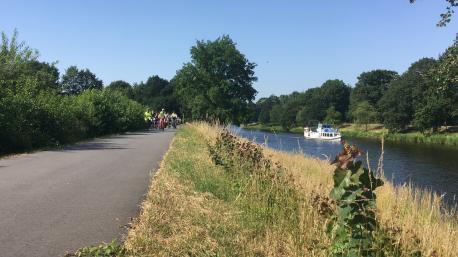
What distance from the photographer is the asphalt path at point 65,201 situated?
6.23 meters

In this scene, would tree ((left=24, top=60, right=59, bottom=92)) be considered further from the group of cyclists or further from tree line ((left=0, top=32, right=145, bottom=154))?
the group of cyclists

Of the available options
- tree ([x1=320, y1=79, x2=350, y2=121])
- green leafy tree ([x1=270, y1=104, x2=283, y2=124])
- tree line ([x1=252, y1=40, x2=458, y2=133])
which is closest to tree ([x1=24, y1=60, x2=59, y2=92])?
tree line ([x1=252, y1=40, x2=458, y2=133])

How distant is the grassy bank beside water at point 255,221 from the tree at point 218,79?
51.3 metres

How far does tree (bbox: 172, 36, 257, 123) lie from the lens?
61.5 meters

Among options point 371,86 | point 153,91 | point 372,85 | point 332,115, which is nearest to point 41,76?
point 153,91

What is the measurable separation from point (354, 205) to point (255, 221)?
95.4 inches

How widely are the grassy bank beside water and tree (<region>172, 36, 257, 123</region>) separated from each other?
51.3 meters

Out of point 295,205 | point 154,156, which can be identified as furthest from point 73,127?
point 295,205

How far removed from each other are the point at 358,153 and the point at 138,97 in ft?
428

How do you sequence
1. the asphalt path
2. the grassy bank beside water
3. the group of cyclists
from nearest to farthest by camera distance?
the grassy bank beside water, the asphalt path, the group of cyclists

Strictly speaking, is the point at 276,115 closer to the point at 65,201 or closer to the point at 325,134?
the point at 325,134

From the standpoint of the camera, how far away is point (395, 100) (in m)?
96.2

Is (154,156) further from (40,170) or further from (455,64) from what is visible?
(455,64)

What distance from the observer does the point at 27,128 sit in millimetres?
19625
